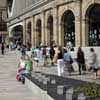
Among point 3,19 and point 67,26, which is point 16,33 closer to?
point 3,19

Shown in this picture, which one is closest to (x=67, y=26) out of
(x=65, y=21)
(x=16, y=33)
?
(x=65, y=21)

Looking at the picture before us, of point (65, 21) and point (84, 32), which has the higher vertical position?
point (65, 21)

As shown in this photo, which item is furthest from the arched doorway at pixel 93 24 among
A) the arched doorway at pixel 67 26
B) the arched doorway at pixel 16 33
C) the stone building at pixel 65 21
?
the arched doorway at pixel 16 33

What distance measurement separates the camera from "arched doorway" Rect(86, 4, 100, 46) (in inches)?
1455

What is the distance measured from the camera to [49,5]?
145ft

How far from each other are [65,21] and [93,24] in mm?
3099

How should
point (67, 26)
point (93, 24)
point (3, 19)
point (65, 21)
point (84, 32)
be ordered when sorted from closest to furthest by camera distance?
point (84, 32)
point (93, 24)
point (65, 21)
point (67, 26)
point (3, 19)

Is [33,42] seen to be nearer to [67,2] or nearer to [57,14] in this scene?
[57,14]

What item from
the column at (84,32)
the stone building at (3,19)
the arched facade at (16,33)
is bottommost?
the column at (84,32)

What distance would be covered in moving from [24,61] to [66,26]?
23.1m

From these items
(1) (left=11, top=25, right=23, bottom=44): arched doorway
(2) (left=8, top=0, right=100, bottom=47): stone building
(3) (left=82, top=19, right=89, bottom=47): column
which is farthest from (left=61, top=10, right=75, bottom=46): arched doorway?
(1) (left=11, top=25, right=23, bottom=44): arched doorway

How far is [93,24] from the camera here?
42531 millimetres

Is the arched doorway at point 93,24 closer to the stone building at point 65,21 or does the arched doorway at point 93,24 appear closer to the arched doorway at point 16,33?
the stone building at point 65,21

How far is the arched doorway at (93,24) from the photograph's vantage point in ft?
121
